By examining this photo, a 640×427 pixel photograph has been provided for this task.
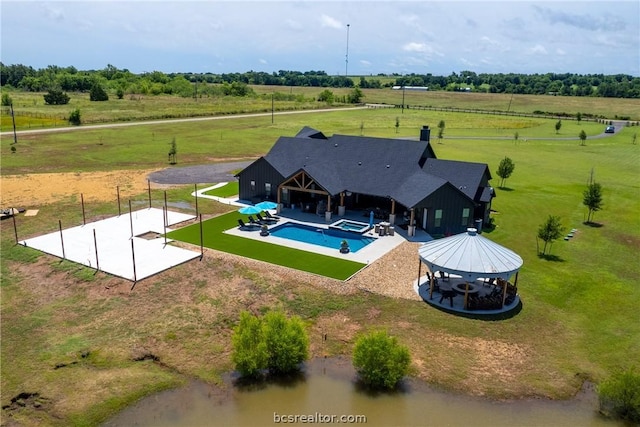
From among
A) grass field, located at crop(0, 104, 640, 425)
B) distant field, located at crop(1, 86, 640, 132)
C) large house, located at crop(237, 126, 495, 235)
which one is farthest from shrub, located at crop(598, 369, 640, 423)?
distant field, located at crop(1, 86, 640, 132)

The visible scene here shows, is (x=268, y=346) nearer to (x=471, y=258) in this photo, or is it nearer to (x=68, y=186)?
(x=471, y=258)

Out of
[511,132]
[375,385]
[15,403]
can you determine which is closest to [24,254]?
[15,403]

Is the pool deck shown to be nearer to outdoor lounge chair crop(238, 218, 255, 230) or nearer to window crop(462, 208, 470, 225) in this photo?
outdoor lounge chair crop(238, 218, 255, 230)

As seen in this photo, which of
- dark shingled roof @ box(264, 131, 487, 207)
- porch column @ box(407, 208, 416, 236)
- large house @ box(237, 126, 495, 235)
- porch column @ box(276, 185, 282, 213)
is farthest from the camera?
porch column @ box(276, 185, 282, 213)

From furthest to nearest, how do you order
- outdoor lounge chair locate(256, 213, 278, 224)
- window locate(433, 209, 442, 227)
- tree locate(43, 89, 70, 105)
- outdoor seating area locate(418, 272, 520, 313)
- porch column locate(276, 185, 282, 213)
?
tree locate(43, 89, 70, 105), porch column locate(276, 185, 282, 213), outdoor lounge chair locate(256, 213, 278, 224), window locate(433, 209, 442, 227), outdoor seating area locate(418, 272, 520, 313)

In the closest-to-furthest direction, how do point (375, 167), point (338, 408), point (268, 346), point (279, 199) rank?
1. point (338, 408)
2. point (268, 346)
3. point (279, 199)
4. point (375, 167)

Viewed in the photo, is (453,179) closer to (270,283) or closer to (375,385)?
(270,283)

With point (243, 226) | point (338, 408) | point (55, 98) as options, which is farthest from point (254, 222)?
point (55, 98)

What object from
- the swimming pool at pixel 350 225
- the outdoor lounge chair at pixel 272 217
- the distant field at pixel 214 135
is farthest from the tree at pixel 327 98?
Result: the swimming pool at pixel 350 225
